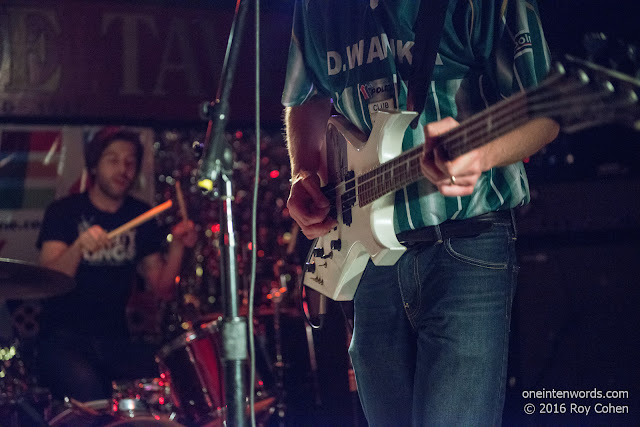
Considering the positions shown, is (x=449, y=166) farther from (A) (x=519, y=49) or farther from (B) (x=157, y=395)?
(B) (x=157, y=395)

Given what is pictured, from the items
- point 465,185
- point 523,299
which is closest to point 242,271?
point 523,299

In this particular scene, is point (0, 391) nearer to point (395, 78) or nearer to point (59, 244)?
point (59, 244)

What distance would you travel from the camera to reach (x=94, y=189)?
5770mm

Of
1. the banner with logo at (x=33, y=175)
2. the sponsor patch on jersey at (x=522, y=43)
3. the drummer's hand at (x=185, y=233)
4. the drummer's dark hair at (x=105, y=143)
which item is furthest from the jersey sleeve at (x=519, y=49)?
the banner with logo at (x=33, y=175)

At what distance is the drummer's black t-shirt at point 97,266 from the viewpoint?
5.16m

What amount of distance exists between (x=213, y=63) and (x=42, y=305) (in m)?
2.48

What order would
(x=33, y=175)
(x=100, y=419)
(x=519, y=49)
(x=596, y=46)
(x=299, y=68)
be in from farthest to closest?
(x=33, y=175)
(x=100, y=419)
(x=299, y=68)
(x=519, y=49)
(x=596, y=46)

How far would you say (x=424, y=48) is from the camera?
5.89 ft

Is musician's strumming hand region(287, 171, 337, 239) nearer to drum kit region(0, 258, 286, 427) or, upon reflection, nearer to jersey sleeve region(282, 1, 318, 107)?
jersey sleeve region(282, 1, 318, 107)

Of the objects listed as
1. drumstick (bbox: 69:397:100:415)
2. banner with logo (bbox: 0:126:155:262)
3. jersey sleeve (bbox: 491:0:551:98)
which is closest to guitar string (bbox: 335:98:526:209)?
jersey sleeve (bbox: 491:0:551:98)

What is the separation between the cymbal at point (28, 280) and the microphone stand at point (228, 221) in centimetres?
217

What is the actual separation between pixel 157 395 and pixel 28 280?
1.05 m

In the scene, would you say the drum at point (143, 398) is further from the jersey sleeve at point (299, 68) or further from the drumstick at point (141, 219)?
the jersey sleeve at point (299, 68)
